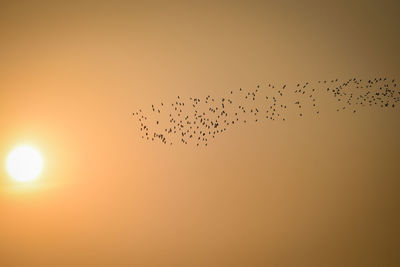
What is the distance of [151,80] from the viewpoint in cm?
297

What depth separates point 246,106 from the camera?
9.75 feet

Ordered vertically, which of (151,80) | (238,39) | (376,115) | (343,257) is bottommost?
(343,257)

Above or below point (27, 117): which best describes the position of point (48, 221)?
below

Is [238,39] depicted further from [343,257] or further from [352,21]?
[343,257]

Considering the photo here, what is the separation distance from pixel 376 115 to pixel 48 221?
8.33 ft

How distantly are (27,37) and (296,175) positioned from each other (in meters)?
2.22

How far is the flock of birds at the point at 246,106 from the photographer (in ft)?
9.64

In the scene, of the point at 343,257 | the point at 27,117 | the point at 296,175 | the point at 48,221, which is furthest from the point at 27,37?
the point at 343,257

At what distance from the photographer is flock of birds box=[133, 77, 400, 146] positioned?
294cm

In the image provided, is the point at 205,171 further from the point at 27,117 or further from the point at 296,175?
the point at 27,117

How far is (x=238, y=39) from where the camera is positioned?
2.96 metres

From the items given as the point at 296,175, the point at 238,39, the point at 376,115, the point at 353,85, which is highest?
the point at 238,39

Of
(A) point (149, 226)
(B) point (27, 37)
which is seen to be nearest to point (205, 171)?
(A) point (149, 226)

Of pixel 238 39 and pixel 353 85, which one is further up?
pixel 238 39
